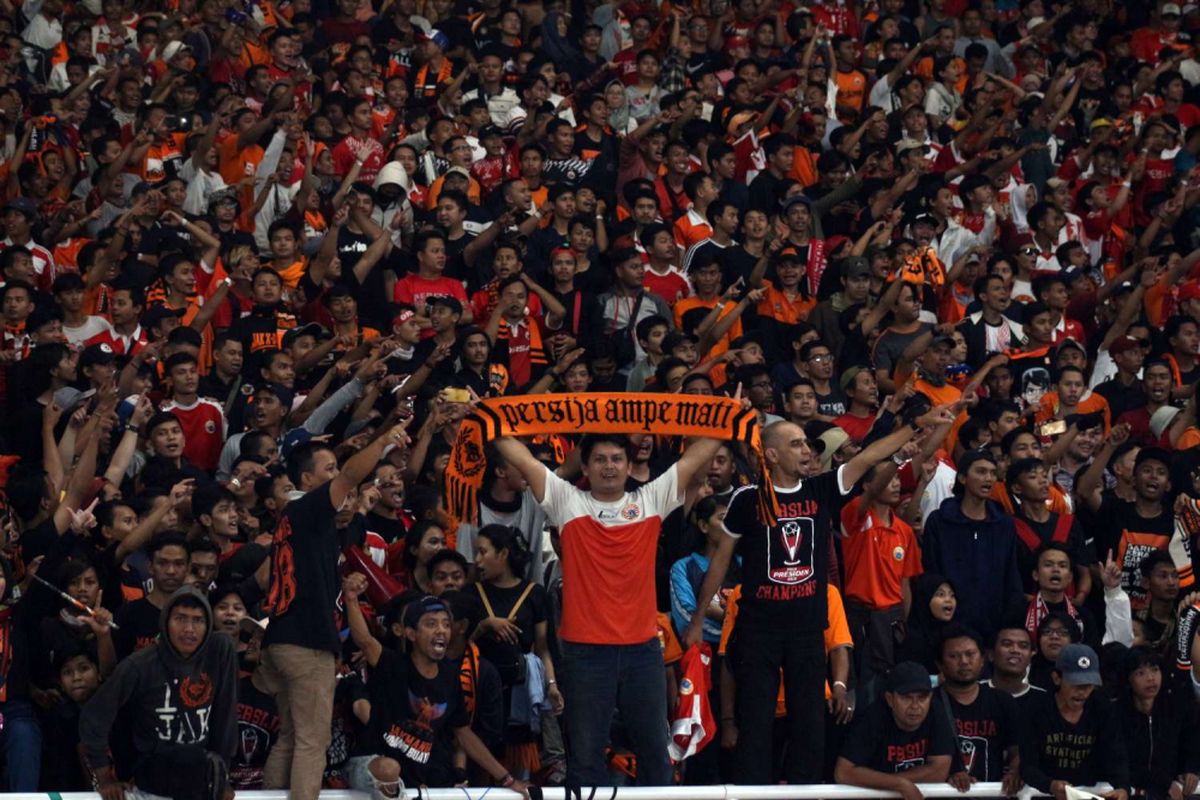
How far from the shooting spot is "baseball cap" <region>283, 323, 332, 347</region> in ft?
44.2

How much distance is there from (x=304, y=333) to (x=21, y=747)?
446 centimetres

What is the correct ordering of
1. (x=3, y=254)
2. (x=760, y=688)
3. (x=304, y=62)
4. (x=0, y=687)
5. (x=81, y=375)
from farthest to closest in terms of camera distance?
(x=304, y=62) → (x=3, y=254) → (x=81, y=375) → (x=760, y=688) → (x=0, y=687)

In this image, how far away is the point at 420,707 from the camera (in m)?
9.73

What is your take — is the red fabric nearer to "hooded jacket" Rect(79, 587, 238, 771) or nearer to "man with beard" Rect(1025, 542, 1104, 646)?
"man with beard" Rect(1025, 542, 1104, 646)

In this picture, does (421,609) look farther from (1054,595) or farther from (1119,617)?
(1119,617)

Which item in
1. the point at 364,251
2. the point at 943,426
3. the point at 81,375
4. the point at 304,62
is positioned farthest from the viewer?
the point at 304,62

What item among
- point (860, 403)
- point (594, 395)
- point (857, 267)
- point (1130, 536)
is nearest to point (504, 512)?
point (594, 395)

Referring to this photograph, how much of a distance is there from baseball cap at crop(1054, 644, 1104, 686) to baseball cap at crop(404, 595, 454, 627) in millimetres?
3031

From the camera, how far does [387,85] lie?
58.2 feet

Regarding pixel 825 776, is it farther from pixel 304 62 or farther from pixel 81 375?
pixel 304 62

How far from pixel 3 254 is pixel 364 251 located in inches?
95.1

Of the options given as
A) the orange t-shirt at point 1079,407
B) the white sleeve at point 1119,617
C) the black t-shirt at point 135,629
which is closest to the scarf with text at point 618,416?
the black t-shirt at point 135,629

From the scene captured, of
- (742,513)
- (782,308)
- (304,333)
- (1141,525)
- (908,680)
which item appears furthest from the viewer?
(782,308)

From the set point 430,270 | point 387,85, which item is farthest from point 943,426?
point 387,85
